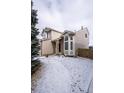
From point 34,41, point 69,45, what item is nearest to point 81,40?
point 69,45

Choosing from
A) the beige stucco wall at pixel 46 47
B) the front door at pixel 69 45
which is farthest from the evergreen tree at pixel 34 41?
the front door at pixel 69 45

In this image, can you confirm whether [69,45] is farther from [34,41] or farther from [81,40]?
[34,41]

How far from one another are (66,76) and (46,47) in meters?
0.30

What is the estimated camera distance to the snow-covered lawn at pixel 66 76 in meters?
1.34

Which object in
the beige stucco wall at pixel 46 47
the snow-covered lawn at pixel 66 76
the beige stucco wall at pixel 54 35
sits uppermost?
the beige stucco wall at pixel 54 35

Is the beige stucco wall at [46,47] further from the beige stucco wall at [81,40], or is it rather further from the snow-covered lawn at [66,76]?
the beige stucco wall at [81,40]

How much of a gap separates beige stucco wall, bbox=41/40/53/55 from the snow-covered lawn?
94 mm

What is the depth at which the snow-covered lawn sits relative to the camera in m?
1.34

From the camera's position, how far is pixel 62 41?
4.66 ft

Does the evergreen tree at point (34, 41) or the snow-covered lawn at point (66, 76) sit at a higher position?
the evergreen tree at point (34, 41)

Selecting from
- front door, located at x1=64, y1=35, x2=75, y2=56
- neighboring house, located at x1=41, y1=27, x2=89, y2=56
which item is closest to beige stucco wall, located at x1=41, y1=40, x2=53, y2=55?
neighboring house, located at x1=41, y1=27, x2=89, y2=56

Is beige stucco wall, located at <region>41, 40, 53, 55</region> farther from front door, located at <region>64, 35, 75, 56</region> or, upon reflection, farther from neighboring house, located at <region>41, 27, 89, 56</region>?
front door, located at <region>64, 35, 75, 56</region>
